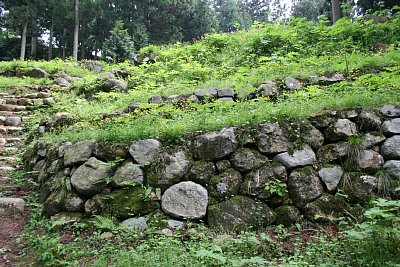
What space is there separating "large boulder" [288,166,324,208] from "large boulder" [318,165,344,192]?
0.27 feet

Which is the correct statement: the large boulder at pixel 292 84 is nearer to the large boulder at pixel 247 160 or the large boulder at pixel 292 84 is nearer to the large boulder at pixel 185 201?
the large boulder at pixel 247 160

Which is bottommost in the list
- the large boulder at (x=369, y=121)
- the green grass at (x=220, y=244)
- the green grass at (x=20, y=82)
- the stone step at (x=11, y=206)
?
the green grass at (x=220, y=244)

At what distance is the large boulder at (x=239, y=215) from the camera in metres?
3.70

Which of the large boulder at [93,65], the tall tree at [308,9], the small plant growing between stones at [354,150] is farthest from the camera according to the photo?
the tall tree at [308,9]

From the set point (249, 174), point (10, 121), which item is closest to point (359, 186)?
point (249, 174)

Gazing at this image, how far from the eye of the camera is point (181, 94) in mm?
6238

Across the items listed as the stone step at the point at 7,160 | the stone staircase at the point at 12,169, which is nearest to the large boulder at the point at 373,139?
the stone staircase at the point at 12,169

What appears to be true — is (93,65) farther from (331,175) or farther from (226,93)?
(331,175)

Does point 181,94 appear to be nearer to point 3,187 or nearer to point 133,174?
point 133,174

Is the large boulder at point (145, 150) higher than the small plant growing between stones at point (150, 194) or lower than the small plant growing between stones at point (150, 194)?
higher

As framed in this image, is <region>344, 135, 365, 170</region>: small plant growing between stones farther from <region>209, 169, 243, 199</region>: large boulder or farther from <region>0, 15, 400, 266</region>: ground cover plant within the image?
<region>209, 169, 243, 199</region>: large boulder

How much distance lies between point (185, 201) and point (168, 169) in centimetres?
50

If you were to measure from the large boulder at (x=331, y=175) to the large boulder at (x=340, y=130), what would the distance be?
0.44 meters

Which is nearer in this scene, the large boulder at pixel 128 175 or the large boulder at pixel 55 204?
the large boulder at pixel 128 175
